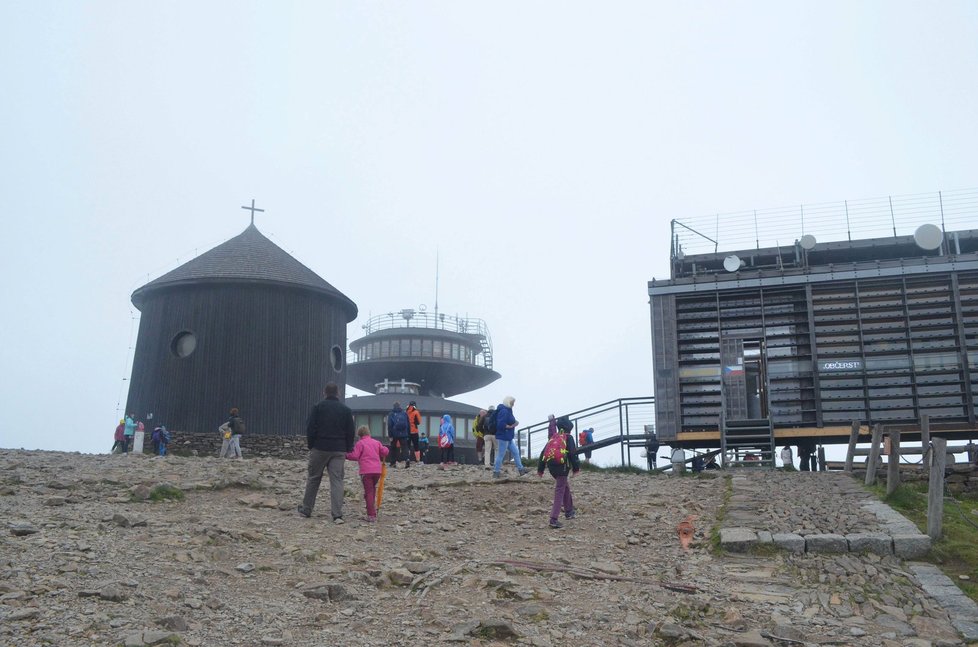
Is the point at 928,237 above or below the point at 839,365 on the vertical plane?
above

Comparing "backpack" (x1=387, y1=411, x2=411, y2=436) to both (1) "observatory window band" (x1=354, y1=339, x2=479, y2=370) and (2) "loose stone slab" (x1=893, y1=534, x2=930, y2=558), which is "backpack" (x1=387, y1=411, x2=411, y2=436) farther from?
(1) "observatory window band" (x1=354, y1=339, x2=479, y2=370)

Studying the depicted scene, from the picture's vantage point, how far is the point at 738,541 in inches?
414

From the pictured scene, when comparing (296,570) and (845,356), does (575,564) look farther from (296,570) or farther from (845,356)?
(845,356)

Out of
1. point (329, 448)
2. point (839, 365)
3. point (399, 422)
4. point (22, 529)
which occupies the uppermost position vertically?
point (839, 365)

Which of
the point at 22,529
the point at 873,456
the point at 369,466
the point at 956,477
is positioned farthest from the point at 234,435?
the point at 956,477

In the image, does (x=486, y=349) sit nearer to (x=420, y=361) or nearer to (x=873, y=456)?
(x=420, y=361)

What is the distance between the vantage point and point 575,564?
32.7ft

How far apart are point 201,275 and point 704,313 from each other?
16.7 metres

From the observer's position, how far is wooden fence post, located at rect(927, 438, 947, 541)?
10.2 m

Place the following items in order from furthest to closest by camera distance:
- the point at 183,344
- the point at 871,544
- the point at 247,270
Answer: the point at 247,270 → the point at 183,344 → the point at 871,544

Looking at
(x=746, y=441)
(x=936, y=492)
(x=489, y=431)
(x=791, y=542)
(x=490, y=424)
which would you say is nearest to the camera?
(x=791, y=542)

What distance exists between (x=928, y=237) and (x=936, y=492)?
13753mm

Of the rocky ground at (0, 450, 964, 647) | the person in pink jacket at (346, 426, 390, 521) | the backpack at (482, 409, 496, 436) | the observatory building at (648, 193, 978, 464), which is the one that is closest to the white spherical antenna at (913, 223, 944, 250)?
the observatory building at (648, 193, 978, 464)

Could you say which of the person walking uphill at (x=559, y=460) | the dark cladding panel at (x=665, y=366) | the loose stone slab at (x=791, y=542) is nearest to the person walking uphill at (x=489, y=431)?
the dark cladding panel at (x=665, y=366)
